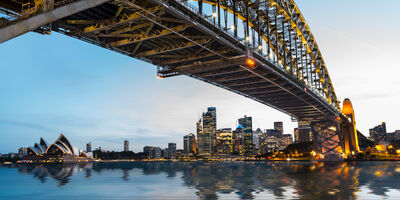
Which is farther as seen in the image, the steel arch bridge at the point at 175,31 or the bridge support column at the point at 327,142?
the bridge support column at the point at 327,142

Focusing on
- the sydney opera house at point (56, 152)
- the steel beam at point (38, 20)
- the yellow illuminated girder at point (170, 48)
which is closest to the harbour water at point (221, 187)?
the yellow illuminated girder at point (170, 48)

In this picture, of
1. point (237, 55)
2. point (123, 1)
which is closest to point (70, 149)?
point (237, 55)

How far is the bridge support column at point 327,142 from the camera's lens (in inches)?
3735

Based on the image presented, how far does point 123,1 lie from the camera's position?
21.1 meters

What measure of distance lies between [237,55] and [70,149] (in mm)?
136482

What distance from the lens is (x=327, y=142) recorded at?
324 ft

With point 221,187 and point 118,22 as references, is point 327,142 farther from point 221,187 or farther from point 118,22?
A: point 118,22

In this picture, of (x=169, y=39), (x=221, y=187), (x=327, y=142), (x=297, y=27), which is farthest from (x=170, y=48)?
(x=327, y=142)

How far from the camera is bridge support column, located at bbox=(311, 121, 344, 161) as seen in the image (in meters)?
94.9

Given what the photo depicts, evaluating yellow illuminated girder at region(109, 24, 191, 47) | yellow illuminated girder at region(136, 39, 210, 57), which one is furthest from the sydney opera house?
yellow illuminated girder at region(109, 24, 191, 47)

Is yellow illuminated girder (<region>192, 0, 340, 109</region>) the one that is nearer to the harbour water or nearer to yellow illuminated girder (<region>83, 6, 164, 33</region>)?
yellow illuminated girder (<region>83, 6, 164, 33</region>)

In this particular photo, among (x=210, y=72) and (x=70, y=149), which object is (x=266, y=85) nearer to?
(x=210, y=72)

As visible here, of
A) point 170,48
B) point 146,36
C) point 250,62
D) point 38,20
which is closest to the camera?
point 38,20

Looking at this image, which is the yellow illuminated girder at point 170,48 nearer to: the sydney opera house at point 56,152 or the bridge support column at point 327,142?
the bridge support column at point 327,142
